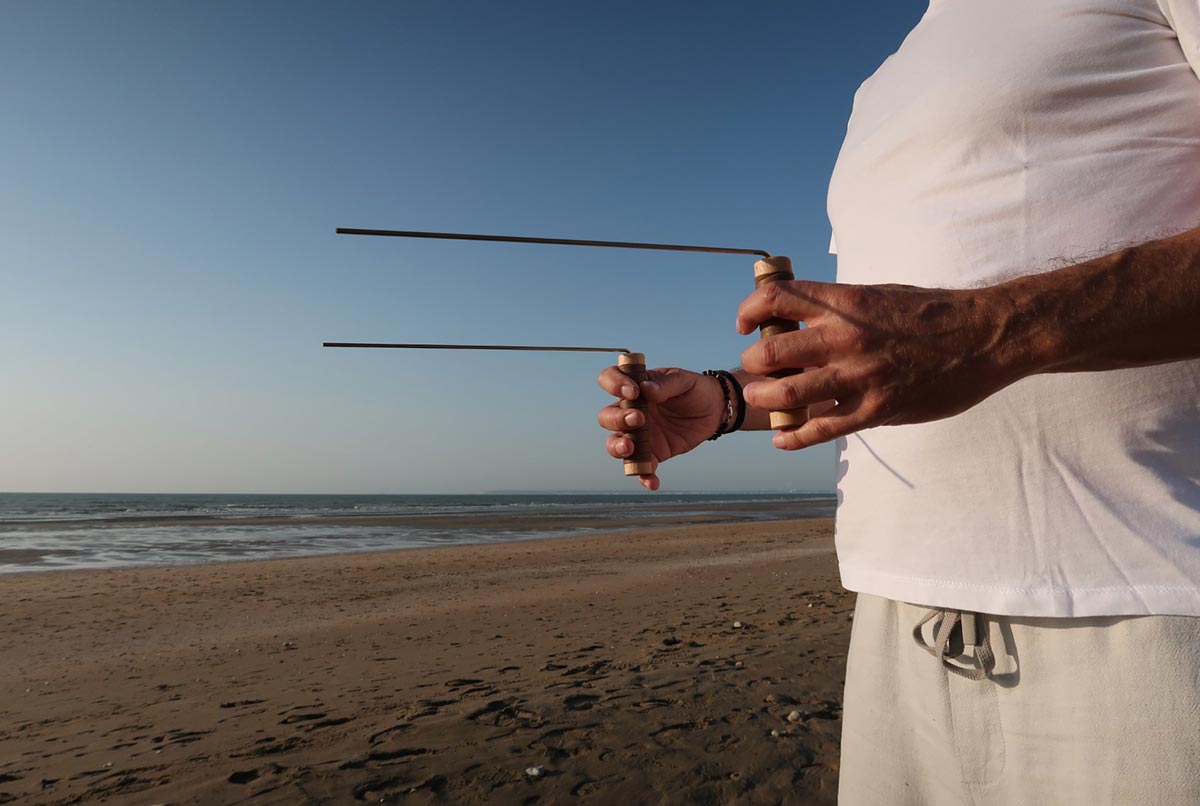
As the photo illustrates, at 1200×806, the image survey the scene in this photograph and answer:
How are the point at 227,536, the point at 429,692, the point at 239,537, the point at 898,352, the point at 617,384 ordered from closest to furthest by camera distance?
the point at 898,352 → the point at 617,384 → the point at 429,692 → the point at 239,537 → the point at 227,536

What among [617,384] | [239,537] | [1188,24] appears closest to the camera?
[1188,24]

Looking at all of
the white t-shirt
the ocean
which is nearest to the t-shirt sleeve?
the white t-shirt

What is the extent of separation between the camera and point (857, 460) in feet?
5.10

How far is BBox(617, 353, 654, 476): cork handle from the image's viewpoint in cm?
190

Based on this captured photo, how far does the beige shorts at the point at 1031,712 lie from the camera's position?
106 centimetres

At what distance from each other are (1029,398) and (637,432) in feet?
3.15

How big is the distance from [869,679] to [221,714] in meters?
6.18

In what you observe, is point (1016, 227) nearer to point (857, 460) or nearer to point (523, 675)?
point (857, 460)

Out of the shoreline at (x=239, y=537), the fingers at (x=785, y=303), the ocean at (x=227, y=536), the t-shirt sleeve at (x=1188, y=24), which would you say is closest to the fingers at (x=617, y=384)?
the fingers at (x=785, y=303)

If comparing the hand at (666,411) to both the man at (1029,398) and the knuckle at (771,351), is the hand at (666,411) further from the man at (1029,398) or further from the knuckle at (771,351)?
the knuckle at (771,351)

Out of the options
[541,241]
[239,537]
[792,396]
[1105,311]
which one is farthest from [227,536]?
[1105,311]

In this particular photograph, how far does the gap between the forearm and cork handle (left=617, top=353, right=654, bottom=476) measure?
41.2 inches

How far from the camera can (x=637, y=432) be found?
6.34 feet

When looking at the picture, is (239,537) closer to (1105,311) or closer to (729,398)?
(729,398)
